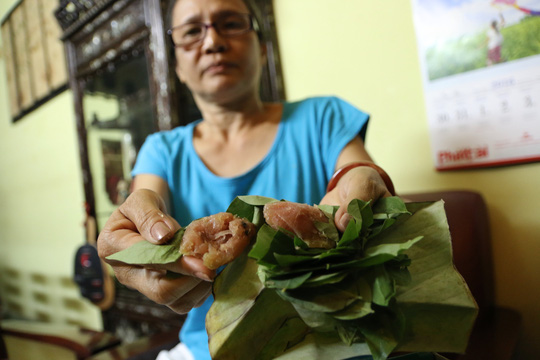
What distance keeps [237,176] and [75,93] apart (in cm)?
117

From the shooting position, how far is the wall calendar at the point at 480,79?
2.39 ft

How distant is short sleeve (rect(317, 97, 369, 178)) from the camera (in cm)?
69

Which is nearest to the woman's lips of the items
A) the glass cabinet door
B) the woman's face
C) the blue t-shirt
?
the woman's face

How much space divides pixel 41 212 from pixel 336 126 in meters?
2.45

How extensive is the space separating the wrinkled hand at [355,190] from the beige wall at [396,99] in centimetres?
51

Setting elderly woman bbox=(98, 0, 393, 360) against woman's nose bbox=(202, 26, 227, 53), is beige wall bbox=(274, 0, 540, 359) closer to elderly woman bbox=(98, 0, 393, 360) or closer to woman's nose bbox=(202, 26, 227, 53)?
elderly woman bbox=(98, 0, 393, 360)

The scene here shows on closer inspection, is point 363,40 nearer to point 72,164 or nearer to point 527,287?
point 527,287

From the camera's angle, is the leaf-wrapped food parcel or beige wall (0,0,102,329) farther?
beige wall (0,0,102,329)

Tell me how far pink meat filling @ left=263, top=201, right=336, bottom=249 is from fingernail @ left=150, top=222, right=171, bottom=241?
0.36 feet

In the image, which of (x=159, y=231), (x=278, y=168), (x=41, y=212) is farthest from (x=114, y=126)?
(x=41, y=212)

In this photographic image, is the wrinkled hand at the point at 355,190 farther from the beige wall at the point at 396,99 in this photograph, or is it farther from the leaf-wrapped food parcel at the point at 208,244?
the beige wall at the point at 396,99

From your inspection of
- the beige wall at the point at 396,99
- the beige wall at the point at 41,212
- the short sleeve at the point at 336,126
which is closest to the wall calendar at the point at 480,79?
the beige wall at the point at 396,99

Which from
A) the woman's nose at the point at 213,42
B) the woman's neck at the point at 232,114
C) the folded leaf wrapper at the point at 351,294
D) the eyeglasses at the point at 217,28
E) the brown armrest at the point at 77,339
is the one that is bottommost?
the brown armrest at the point at 77,339

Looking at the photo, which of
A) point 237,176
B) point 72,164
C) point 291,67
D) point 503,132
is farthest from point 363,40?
point 72,164
